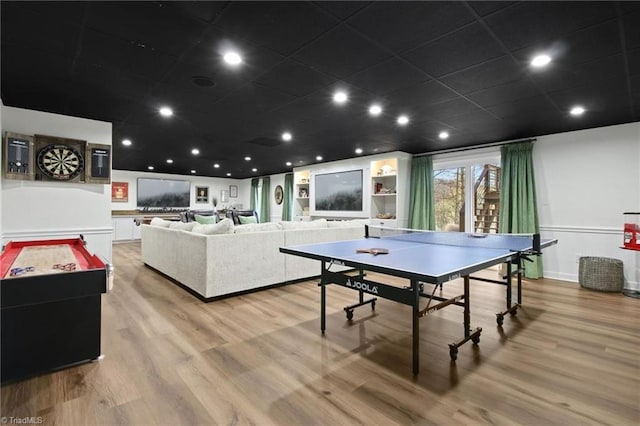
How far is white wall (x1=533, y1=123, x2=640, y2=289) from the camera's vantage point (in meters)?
4.24

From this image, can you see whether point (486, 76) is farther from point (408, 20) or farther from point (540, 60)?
point (408, 20)

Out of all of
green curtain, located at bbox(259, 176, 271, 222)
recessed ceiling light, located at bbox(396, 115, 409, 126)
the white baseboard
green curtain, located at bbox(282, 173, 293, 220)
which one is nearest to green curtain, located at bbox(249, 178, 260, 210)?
green curtain, located at bbox(259, 176, 271, 222)

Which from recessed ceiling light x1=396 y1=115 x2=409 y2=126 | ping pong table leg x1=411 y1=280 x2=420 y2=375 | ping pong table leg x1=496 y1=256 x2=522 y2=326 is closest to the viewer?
ping pong table leg x1=411 y1=280 x2=420 y2=375

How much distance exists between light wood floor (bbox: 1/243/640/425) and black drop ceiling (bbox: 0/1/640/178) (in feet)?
7.56

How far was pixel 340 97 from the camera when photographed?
331cm

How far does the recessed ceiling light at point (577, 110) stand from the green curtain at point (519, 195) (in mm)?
1207

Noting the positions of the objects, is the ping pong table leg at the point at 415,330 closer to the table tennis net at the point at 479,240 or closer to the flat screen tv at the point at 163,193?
the table tennis net at the point at 479,240

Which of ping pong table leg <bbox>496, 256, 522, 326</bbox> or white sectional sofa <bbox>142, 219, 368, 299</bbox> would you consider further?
white sectional sofa <bbox>142, 219, 368, 299</bbox>

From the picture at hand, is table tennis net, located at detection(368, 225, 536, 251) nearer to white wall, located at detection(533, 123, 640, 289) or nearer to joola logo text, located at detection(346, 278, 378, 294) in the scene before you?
joola logo text, located at detection(346, 278, 378, 294)

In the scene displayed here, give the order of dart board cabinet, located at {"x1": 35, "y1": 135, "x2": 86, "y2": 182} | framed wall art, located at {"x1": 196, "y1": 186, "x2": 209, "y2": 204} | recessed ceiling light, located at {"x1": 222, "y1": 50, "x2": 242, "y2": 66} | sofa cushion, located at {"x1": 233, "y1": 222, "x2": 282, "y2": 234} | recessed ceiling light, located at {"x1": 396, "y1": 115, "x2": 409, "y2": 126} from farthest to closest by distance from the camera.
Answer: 1. framed wall art, located at {"x1": 196, "y1": 186, "x2": 209, "y2": 204}
2. recessed ceiling light, located at {"x1": 396, "y1": 115, "x2": 409, "y2": 126}
3. sofa cushion, located at {"x1": 233, "y1": 222, "x2": 282, "y2": 234}
4. dart board cabinet, located at {"x1": 35, "y1": 135, "x2": 86, "y2": 182}
5. recessed ceiling light, located at {"x1": 222, "y1": 50, "x2": 242, "y2": 66}

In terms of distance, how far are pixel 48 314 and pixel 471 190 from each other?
641 centimetres

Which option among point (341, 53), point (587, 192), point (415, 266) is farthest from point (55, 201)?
point (587, 192)

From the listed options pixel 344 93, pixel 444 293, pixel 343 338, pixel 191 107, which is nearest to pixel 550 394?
pixel 343 338

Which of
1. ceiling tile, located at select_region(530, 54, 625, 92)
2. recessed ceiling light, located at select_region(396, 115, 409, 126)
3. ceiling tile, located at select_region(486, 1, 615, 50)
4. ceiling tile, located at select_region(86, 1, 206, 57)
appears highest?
recessed ceiling light, located at select_region(396, 115, 409, 126)
